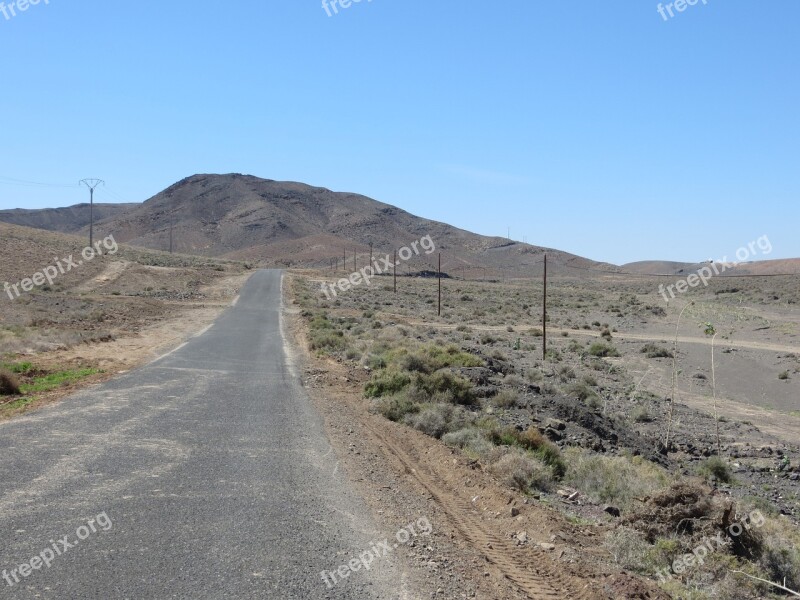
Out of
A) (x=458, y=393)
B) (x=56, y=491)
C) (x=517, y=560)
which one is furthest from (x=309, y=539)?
(x=458, y=393)

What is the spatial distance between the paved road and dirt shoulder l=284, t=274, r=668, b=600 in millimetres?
381

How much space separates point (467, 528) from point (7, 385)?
10885 millimetres

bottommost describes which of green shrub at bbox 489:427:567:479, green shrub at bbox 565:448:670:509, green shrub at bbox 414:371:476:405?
green shrub at bbox 565:448:670:509

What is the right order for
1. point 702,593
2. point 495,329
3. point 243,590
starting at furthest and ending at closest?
point 495,329 < point 702,593 < point 243,590

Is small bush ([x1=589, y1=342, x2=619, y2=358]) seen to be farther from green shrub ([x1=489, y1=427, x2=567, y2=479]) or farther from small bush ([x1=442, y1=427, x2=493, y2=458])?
small bush ([x1=442, y1=427, x2=493, y2=458])

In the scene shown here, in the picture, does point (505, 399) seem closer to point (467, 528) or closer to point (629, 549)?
point (467, 528)

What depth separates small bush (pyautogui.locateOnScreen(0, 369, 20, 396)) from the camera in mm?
13727

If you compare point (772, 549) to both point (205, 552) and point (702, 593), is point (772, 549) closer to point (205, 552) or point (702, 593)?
point (702, 593)

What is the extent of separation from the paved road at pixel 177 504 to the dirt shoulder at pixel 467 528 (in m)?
0.38

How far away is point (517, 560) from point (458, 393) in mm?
9141

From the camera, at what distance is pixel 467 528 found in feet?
23.8

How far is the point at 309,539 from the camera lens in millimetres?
6188

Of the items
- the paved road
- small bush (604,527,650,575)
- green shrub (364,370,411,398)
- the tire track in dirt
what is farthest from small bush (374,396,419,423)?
small bush (604,527,650,575)

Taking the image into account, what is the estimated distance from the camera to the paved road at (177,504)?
521cm
